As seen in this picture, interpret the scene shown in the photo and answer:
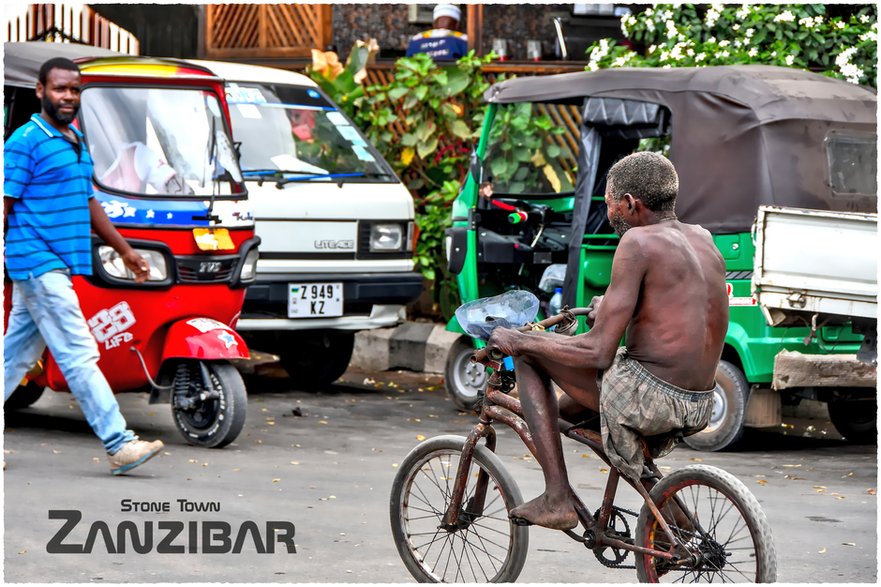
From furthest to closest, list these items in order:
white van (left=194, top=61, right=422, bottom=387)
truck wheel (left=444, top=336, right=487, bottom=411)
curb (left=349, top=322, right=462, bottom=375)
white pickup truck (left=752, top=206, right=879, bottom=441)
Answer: curb (left=349, top=322, right=462, bottom=375), truck wheel (left=444, top=336, right=487, bottom=411), white van (left=194, top=61, right=422, bottom=387), white pickup truck (left=752, top=206, right=879, bottom=441)

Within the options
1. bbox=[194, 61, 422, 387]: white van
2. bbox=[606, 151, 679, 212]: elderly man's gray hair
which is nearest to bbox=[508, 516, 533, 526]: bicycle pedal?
bbox=[606, 151, 679, 212]: elderly man's gray hair

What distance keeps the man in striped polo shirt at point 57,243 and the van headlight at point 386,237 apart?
354 cm

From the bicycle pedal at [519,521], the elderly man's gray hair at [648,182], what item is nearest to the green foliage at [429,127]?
the bicycle pedal at [519,521]

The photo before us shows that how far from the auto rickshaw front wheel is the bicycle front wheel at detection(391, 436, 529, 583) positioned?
2.86m

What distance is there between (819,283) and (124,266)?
375 centimetres

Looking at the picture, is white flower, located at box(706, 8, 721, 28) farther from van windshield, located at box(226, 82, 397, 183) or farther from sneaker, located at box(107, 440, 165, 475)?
sneaker, located at box(107, 440, 165, 475)

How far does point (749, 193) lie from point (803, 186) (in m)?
0.32

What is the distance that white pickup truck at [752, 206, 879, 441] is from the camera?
24.8 feet

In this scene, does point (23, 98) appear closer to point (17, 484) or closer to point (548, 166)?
point (17, 484)

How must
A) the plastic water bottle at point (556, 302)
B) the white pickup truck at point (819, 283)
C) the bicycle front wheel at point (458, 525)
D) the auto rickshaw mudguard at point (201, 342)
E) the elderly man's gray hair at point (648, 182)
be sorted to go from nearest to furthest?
the elderly man's gray hair at point (648, 182) → the bicycle front wheel at point (458, 525) → the white pickup truck at point (819, 283) → the auto rickshaw mudguard at point (201, 342) → the plastic water bottle at point (556, 302)

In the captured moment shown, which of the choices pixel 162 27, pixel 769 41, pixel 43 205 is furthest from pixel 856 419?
pixel 162 27

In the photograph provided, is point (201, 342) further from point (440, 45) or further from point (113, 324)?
point (440, 45)

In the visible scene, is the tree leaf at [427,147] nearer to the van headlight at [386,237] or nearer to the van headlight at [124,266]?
the van headlight at [386,237]

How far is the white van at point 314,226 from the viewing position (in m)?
10.1
